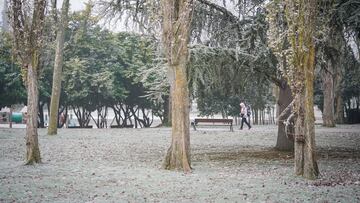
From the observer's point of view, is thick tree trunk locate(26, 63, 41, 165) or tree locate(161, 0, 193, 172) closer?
tree locate(161, 0, 193, 172)

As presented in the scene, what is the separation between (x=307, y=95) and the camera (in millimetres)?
9398

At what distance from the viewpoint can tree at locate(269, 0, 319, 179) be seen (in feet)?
30.7

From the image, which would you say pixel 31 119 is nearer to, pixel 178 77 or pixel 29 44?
pixel 29 44

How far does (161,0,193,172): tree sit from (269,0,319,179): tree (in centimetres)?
269

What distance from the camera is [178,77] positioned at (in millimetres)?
11125

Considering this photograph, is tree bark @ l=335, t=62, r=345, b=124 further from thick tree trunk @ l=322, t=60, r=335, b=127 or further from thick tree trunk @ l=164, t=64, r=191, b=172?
thick tree trunk @ l=164, t=64, r=191, b=172

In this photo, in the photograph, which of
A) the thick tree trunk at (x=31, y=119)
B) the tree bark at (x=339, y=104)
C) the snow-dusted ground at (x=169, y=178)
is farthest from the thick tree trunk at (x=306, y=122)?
the tree bark at (x=339, y=104)

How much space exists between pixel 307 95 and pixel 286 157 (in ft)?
16.9

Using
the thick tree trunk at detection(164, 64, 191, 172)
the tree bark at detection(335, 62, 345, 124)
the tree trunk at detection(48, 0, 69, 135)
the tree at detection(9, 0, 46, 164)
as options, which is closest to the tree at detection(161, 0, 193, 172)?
the thick tree trunk at detection(164, 64, 191, 172)

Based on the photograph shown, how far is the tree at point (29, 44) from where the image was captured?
11.8 meters

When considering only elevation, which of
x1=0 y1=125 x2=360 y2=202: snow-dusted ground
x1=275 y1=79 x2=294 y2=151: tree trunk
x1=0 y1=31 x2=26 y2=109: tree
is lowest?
x1=0 y1=125 x2=360 y2=202: snow-dusted ground

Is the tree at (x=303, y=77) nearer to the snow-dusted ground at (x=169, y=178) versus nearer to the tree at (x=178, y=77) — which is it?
the snow-dusted ground at (x=169, y=178)

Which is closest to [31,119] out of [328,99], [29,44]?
[29,44]

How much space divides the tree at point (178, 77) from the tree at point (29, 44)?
343cm
